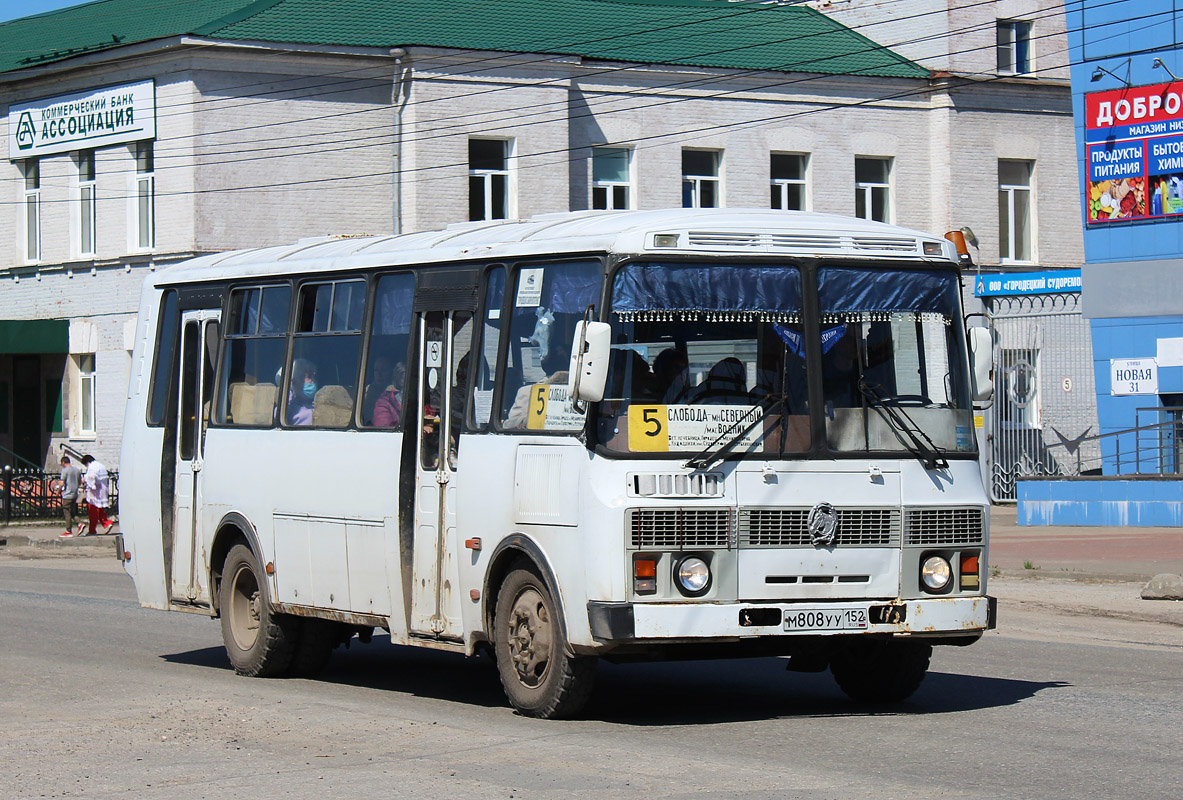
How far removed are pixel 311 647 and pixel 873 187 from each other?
3319cm

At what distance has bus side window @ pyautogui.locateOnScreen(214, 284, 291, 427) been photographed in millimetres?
12602

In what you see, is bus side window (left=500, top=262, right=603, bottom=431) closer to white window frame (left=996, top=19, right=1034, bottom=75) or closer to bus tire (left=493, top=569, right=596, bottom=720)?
bus tire (left=493, top=569, right=596, bottom=720)

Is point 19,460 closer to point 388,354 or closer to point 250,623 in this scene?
point 250,623

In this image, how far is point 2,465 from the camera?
4047 centimetres

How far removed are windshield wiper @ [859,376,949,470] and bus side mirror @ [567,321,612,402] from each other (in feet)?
5.16

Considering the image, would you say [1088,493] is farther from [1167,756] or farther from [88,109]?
[88,109]

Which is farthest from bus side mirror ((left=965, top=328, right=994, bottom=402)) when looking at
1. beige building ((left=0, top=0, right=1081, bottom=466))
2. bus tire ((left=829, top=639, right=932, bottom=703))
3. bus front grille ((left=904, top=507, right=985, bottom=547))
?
Answer: beige building ((left=0, top=0, right=1081, bottom=466))


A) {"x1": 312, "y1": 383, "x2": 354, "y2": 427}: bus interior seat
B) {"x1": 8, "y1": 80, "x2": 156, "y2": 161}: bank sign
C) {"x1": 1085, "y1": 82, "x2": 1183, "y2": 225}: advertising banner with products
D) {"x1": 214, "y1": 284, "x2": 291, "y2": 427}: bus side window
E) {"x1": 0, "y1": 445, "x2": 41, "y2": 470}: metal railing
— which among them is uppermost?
{"x1": 8, "y1": 80, "x2": 156, "y2": 161}: bank sign

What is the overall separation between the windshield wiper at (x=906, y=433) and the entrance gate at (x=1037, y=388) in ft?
69.5

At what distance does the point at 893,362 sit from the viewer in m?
10.1

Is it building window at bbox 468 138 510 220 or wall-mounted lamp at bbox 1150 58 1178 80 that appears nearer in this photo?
wall-mounted lamp at bbox 1150 58 1178 80

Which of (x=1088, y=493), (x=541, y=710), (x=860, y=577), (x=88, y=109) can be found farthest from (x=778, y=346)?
(x=88, y=109)

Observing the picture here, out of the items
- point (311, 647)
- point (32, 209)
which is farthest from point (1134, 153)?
point (32, 209)

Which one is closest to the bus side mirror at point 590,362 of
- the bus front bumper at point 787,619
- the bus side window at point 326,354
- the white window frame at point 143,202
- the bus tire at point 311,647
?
the bus front bumper at point 787,619
